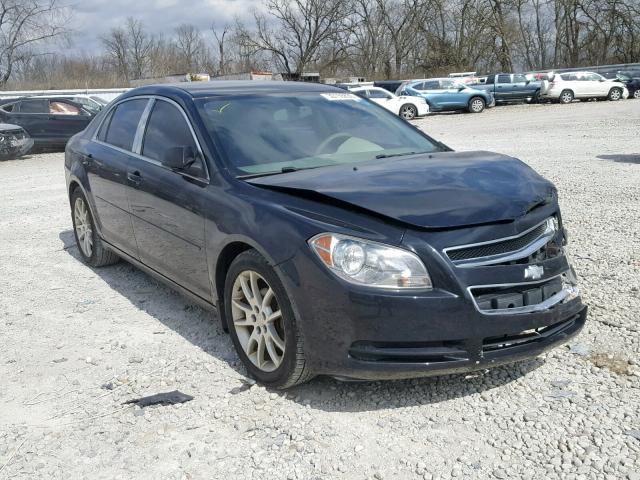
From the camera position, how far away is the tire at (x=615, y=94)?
104 ft

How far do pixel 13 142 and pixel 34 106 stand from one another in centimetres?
227

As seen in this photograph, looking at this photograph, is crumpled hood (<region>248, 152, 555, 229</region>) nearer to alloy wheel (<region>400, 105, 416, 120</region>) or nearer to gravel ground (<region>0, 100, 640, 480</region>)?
gravel ground (<region>0, 100, 640, 480</region>)

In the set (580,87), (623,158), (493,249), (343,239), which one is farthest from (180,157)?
(580,87)

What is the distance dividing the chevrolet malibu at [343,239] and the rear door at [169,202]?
0.02m

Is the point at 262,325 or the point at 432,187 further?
the point at 262,325

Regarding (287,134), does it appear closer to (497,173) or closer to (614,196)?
(497,173)

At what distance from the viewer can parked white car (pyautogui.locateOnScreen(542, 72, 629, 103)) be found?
31156mm

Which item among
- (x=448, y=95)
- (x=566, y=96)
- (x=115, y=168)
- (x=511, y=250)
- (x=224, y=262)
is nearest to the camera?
(x=511, y=250)

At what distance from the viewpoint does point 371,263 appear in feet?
9.67

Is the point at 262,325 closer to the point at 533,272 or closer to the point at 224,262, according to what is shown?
the point at 224,262

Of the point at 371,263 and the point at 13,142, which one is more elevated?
the point at 13,142

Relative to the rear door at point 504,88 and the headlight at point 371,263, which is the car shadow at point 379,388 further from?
the rear door at point 504,88

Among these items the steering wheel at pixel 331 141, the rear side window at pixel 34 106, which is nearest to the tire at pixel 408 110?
the rear side window at pixel 34 106

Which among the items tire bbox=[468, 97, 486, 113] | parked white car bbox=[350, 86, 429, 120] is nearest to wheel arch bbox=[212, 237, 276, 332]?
parked white car bbox=[350, 86, 429, 120]
